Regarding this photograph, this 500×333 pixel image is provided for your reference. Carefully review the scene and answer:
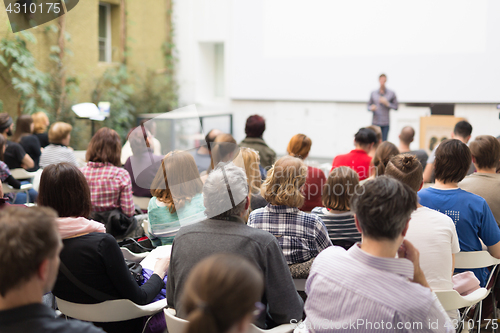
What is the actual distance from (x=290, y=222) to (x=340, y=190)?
0.42 m

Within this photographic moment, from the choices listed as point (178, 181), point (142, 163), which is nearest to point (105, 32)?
point (142, 163)

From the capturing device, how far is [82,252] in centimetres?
170

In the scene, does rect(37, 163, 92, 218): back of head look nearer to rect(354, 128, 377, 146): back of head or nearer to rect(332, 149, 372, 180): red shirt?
rect(332, 149, 372, 180): red shirt

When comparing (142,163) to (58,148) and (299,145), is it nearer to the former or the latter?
(299,145)

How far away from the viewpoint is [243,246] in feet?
5.25

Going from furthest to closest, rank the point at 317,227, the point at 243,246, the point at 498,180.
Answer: the point at 498,180 < the point at 317,227 < the point at 243,246

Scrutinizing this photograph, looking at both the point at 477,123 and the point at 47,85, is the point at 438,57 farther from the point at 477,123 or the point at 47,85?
the point at 47,85

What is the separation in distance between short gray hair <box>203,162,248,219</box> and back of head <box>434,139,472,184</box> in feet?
3.80

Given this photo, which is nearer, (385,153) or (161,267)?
(161,267)

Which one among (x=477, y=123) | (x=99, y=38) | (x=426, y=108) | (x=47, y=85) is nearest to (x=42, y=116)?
(x=47, y=85)

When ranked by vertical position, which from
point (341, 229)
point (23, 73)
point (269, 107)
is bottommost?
point (341, 229)

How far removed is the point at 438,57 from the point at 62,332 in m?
8.45

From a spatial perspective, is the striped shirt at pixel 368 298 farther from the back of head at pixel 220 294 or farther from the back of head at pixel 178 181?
the back of head at pixel 178 181

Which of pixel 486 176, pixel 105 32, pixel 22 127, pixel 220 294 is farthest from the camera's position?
pixel 105 32
